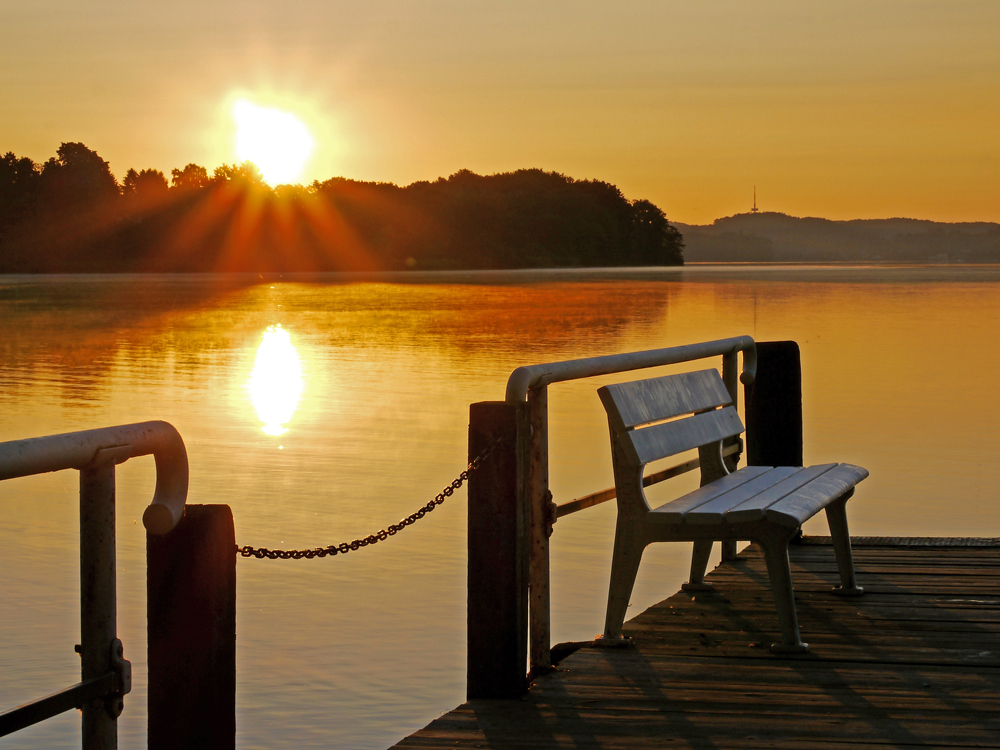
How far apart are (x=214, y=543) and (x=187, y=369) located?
2321cm

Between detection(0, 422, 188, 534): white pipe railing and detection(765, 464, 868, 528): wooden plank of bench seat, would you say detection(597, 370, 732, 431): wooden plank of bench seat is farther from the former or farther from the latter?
detection(0, 422, 188, 534): white pipe railing

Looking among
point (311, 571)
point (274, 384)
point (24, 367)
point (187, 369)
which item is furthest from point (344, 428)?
point (24, 367)

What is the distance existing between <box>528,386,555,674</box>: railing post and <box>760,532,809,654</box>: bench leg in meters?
0.84

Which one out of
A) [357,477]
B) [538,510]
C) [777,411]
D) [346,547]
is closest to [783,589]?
[538,510]

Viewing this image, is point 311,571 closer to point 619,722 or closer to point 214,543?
point 619,722

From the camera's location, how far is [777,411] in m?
6.78

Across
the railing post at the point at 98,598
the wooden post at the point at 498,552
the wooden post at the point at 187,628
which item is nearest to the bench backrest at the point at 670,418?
the wooden post at the point at 498,552

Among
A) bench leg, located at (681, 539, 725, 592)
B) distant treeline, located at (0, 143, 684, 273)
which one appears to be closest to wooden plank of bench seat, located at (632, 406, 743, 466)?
bench leg, located at (681, 539, 725, 592)

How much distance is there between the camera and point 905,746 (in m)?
3.52

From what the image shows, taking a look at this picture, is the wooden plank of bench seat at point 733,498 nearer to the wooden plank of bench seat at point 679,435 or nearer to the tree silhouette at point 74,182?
the wooden plank of bench seat at point 679,435

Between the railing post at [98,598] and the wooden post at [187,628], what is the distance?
11 cm

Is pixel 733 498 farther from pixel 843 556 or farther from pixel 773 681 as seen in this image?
pixel 843 556

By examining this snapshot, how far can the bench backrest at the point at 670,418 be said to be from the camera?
4.47 m

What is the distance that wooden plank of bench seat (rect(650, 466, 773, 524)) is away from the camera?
14.4 ft
